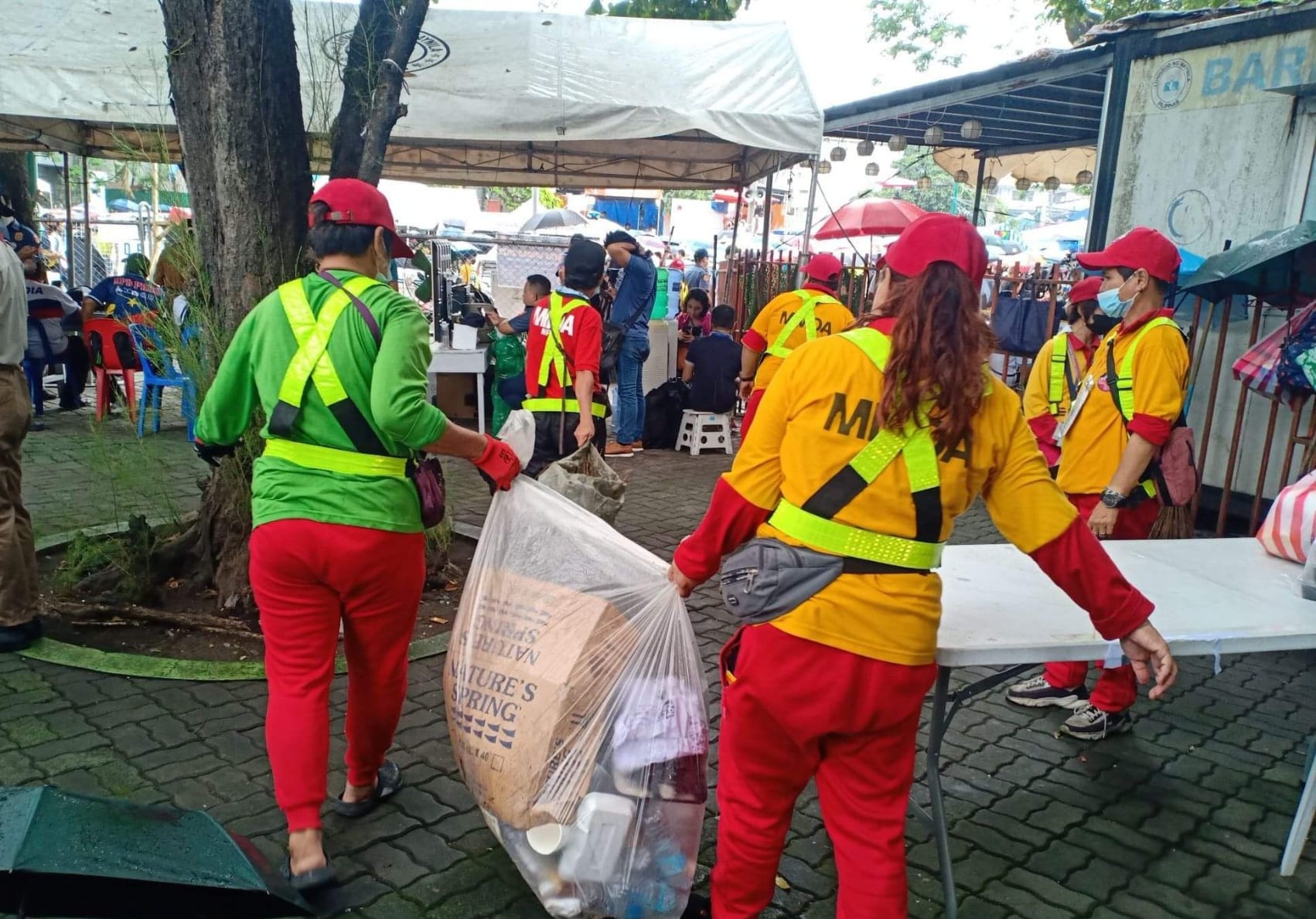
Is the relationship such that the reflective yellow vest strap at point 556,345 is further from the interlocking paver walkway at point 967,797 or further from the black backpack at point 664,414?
the black backpack at point 664,414

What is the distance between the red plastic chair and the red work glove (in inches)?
260

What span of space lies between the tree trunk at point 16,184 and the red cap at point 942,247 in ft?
41.7

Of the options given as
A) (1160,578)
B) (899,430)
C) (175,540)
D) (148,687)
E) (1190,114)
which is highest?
(1190,114)

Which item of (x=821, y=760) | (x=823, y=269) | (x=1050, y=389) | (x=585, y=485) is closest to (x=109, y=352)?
(x=823, y=269)

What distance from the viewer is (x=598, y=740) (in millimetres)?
2217

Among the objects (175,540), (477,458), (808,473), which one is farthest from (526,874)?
(175,540)

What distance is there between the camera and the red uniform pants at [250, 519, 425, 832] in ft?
7.60

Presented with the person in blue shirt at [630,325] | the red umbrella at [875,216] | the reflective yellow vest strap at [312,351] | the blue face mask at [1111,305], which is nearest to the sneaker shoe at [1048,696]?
the blue face mask at [1111,305]

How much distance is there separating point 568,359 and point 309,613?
2468mm

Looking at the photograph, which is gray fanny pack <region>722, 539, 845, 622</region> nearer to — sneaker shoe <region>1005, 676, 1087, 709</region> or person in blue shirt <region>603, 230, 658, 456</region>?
sneaker shoe <region>1005, 676, 1087, 709</region>

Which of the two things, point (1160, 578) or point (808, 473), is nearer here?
point (808, 473)

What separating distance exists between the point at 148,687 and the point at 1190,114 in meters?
6.89

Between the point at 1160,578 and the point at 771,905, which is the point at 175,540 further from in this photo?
the point at 1160,578

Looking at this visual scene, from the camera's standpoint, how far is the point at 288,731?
2.34 metres
